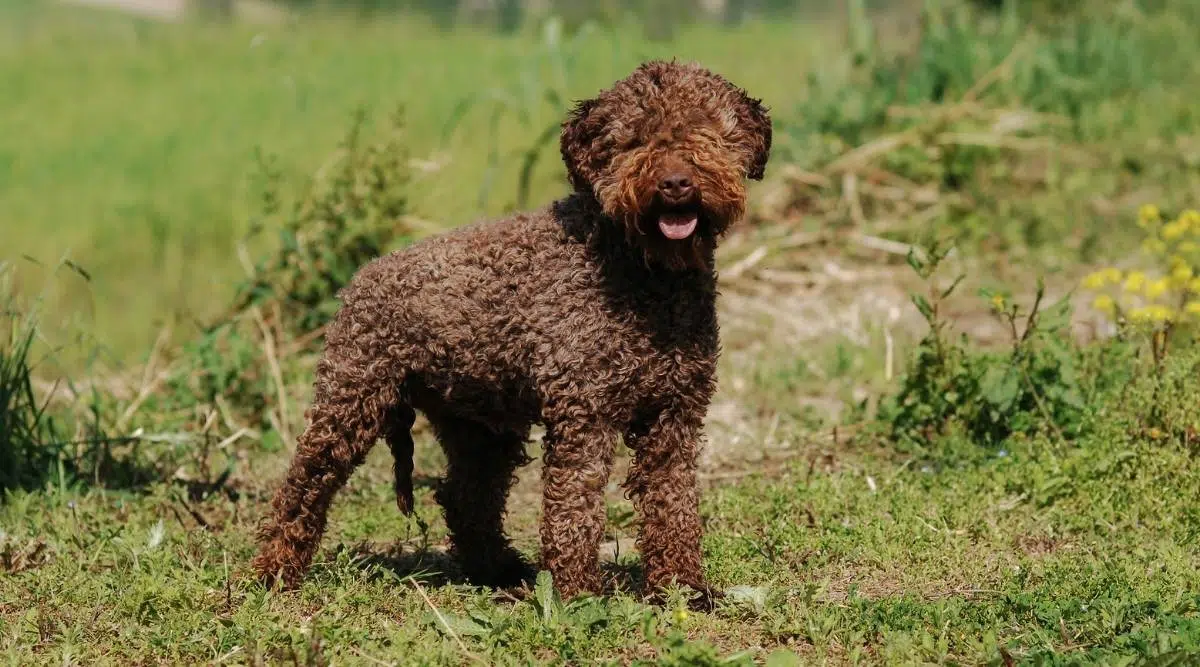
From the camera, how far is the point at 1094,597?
498 centimetres

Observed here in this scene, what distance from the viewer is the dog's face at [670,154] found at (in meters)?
4.68

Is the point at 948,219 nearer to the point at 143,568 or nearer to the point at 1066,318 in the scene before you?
the point at 1066,318

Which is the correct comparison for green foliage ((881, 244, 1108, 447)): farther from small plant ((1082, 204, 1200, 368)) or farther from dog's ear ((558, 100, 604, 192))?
dog's ear ((558, 100, 604, 192))

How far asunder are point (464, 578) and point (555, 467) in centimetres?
107

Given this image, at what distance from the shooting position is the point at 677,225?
4.71m

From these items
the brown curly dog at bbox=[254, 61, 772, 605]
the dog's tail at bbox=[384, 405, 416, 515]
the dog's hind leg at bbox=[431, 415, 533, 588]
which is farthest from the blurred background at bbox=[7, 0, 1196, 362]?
the brown curly dog at bbox=[254, 61, 772, 605]

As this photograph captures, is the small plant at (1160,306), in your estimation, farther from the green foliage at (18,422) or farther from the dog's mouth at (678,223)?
the green foliage at (18,422)

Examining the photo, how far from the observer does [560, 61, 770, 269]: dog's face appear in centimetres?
468

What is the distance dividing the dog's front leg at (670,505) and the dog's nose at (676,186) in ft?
2.70

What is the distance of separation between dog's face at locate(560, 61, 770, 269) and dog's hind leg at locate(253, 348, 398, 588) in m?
1.10

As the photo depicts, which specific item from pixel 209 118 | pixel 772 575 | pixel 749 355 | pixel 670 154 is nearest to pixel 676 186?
pixel 670 154

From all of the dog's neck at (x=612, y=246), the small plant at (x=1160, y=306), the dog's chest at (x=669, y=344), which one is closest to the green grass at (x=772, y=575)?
the small plant at (x=1160, y=306)

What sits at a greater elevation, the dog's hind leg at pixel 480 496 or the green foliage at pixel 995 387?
the green foliage at pixel 995 387

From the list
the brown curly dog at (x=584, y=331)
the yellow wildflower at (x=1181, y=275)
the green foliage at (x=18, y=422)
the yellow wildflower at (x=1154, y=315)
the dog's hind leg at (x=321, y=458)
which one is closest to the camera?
the brown curly dog at (x=584, y=331)
